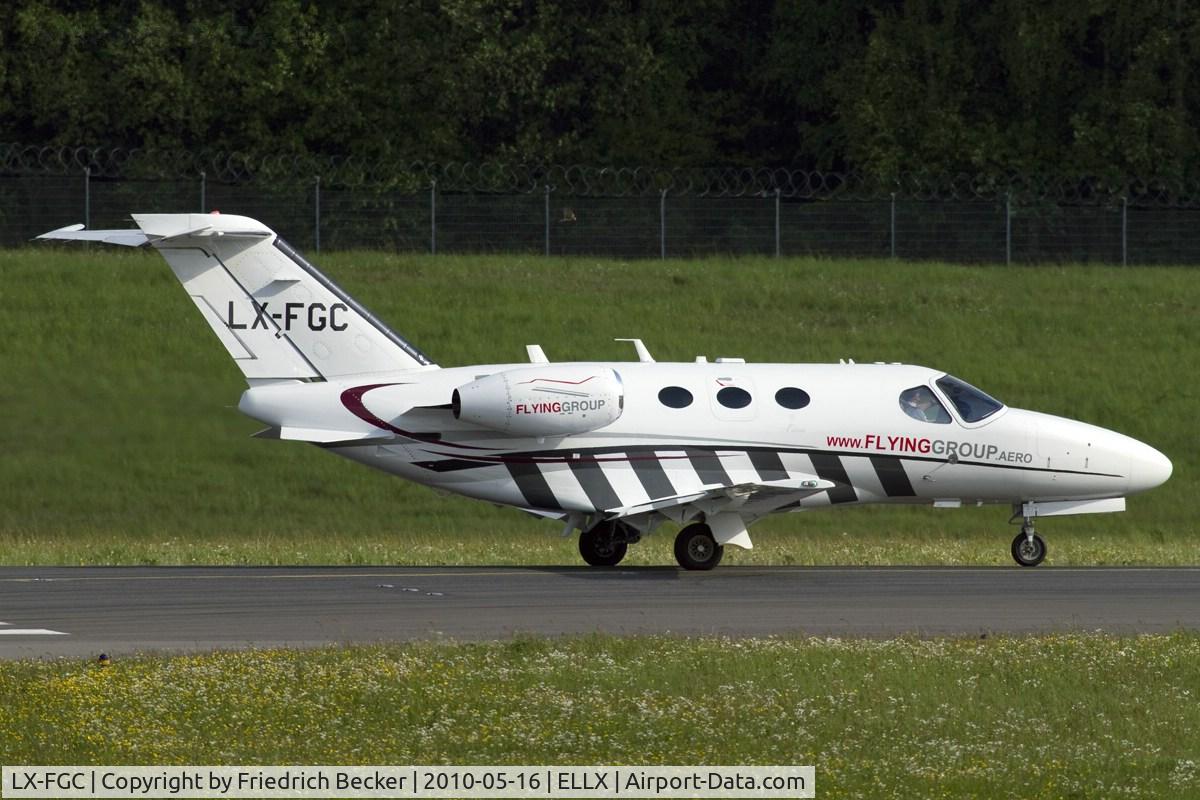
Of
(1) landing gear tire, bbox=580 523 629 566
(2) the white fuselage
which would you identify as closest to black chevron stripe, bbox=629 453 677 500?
(2) the white fuselage

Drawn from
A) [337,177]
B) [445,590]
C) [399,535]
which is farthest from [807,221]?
[445,590]

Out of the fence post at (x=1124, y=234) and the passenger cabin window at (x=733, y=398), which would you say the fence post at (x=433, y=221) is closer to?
the fence post at (x=1124, y=234)

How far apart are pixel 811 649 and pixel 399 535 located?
1986 centimetres

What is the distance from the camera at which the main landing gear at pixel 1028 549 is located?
81.1ft

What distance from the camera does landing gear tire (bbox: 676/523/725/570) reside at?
77.6 feet

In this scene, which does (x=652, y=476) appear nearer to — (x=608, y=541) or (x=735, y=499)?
(x=735, y=499)

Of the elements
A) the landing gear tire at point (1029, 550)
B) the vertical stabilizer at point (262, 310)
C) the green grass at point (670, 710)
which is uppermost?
the vertical stabilizer at point (262, 310)

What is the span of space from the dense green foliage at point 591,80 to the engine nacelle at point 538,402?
31166mm

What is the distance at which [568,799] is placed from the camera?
11.1 metres

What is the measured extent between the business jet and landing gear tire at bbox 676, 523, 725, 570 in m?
0.03

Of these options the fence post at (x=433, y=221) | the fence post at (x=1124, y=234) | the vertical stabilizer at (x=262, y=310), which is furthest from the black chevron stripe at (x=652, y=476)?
the fence post at (x=1124, y=234)

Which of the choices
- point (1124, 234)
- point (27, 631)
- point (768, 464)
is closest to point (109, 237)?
point (27, 631)

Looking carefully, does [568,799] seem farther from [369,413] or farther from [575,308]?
[575,308]

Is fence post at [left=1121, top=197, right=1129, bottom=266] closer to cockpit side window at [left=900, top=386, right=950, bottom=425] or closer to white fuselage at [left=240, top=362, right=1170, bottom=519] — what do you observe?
white fuselage at [left=240, top=362, right=1170, bottom=519]
